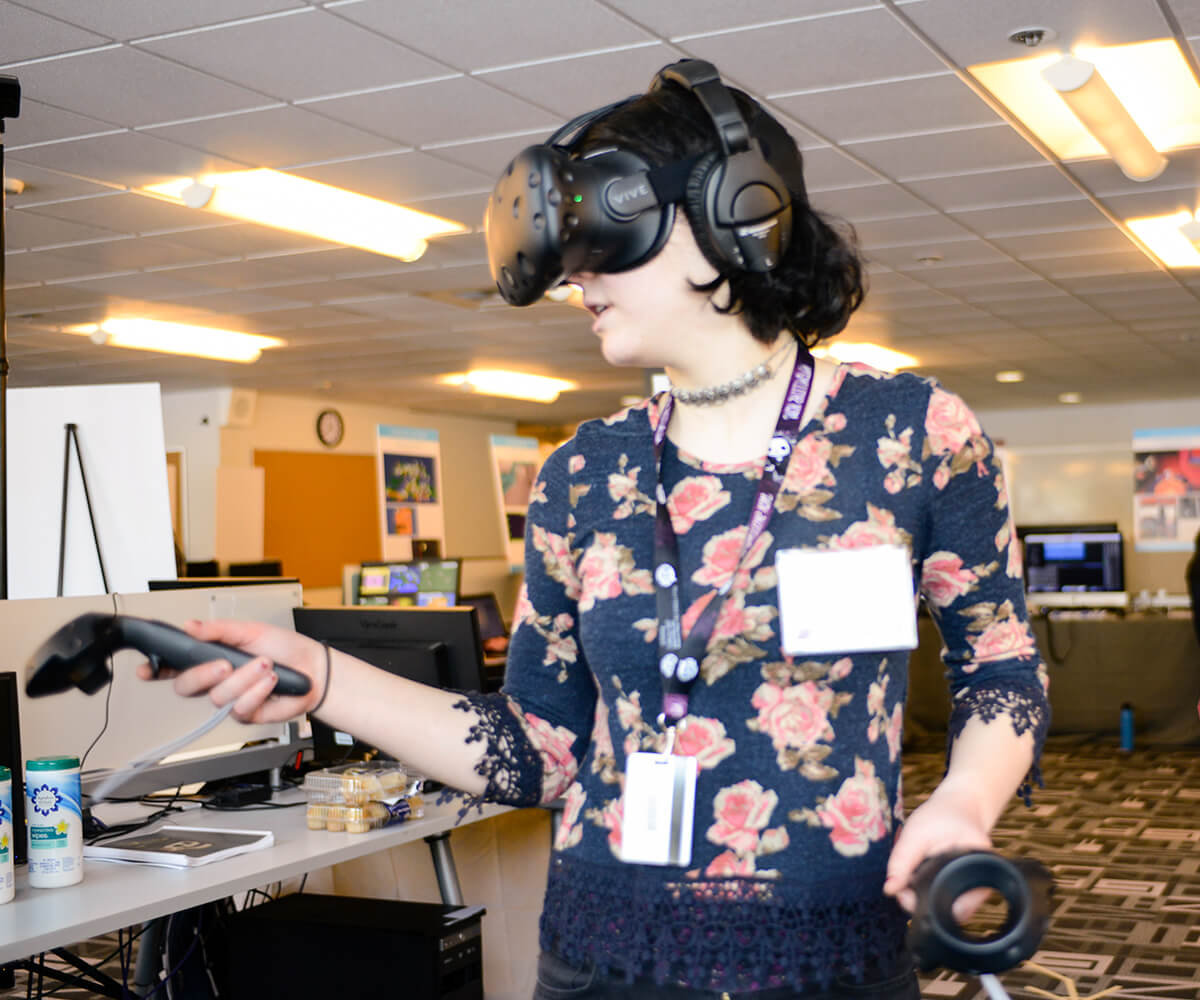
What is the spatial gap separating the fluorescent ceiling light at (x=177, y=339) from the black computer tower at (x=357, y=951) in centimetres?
629

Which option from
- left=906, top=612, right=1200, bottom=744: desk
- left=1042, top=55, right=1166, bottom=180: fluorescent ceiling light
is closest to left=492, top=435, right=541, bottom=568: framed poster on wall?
left=906, top=612, right=1200, bottom=744: desk

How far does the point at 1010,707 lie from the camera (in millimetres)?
925

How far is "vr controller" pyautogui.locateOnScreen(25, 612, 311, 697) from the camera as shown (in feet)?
2.68

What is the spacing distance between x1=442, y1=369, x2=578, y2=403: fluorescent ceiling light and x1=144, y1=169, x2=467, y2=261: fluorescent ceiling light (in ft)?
16.1

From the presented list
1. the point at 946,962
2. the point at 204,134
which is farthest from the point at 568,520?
the point at 204,134

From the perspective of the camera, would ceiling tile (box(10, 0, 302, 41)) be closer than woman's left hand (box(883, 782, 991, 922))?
No

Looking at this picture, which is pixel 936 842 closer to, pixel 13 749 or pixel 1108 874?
pixel 13 749

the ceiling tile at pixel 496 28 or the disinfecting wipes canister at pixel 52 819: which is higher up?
the ceiling tile at pixel 496 28

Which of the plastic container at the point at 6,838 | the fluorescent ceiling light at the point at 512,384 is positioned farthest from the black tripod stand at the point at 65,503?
the fluorescent ceiling light at the point at 512,384

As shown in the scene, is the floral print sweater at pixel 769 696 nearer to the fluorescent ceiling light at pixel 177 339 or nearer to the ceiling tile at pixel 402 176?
the ceiling tile at pixel 402 176

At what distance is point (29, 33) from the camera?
373 centimetres

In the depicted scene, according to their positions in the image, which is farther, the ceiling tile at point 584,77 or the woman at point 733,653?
the ceiling tile at point 584,77

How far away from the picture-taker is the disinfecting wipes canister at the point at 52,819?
2135 mm

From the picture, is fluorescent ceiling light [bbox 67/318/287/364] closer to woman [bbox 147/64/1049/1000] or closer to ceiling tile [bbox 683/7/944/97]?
ceiling tile [bbox 683/7/944/97]
